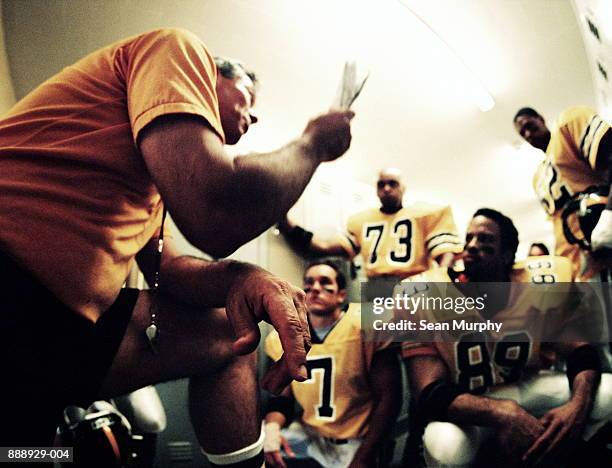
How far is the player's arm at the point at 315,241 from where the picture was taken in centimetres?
69

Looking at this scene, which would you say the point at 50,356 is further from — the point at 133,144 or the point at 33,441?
the point at 133,144

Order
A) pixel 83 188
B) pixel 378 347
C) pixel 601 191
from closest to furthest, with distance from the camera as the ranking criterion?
pixel 83 188, pixel 601 191, pixel 378 347

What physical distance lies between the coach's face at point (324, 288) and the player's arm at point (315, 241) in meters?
0.03

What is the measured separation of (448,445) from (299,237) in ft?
1.18

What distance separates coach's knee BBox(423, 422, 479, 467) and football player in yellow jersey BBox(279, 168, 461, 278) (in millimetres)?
230

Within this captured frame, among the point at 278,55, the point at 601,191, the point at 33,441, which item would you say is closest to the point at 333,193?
the point at 278,55

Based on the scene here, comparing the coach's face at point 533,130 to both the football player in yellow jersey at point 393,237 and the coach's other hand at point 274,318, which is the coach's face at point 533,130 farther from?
the coach's other hand at point 274,318

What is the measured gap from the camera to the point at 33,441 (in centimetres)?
44

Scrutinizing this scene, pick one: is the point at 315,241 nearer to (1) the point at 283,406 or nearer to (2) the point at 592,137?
(1) the point at 283,406

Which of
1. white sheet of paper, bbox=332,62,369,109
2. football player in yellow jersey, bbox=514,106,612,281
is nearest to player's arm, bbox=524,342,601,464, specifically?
football player in yellow jersey, bbox=514,106,612,281

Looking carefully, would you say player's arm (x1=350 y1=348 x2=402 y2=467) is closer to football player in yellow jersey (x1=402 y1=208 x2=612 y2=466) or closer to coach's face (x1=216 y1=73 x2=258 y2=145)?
football player in yellow jersey (x1=402 y1=208 x2=612 y2=466)

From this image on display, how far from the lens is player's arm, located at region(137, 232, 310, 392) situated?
0.35 meters

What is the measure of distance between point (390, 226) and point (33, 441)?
1.68 ft

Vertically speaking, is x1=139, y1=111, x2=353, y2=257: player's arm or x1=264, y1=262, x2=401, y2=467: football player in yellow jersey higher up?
x1=139, y1=111, x2=353, y2=257: player's arm
